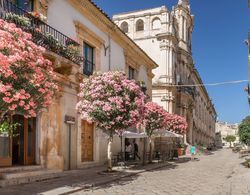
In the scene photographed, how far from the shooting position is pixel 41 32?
12.8 metres

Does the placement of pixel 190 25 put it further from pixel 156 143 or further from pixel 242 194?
pixel 242 194

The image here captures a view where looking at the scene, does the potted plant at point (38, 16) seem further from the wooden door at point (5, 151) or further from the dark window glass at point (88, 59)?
the dark window glass at point (88, 59)

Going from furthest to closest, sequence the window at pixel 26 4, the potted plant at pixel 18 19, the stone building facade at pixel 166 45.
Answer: the stone building facade at pixel 166 45, the window at pixel 26 4, the potted plant at pixel 18 19

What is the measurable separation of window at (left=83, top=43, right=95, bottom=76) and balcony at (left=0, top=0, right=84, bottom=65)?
2179mm

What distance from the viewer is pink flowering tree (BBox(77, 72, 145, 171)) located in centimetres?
1459

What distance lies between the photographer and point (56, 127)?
14969mm

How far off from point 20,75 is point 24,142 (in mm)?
6314

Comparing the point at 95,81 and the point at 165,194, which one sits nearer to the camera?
the point at 165,194

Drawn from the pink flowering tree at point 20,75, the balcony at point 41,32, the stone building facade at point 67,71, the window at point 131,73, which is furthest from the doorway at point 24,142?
the window at point 131,73

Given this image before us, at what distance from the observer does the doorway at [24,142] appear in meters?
13.5

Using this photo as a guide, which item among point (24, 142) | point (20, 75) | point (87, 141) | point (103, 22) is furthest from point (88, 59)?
point (20, 75)

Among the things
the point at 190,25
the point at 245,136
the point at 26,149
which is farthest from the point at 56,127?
the point at 190,25

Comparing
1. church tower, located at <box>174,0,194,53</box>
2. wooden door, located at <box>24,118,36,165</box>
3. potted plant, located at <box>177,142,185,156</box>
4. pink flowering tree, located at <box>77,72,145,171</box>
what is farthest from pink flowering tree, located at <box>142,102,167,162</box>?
church tower, located at <box>174,0,194,53</box>

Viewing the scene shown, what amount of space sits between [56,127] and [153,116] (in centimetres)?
Result: 747
